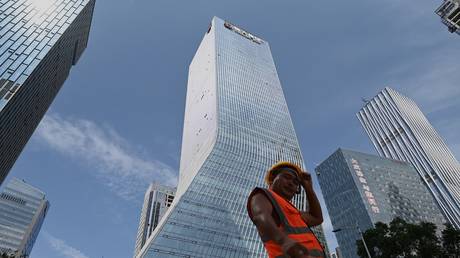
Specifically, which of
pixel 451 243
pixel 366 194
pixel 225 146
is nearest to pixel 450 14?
pixel 451 243

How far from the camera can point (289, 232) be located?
104 inches

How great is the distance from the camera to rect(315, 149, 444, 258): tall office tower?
83812 millimetres

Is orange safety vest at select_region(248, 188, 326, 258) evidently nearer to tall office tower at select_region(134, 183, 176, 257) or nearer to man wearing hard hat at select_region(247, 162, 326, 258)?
man wearing hard hat at select_region(247, 162, 326, 258)

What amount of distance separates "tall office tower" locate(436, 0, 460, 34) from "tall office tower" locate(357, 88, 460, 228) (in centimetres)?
8399

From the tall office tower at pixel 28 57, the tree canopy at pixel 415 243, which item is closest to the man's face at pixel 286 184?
the tree canopy at pixel 415 243

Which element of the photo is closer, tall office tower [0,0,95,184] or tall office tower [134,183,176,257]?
tall office tower [0,0,95,184]

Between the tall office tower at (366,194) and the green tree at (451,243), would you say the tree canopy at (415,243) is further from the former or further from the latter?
the tall office tower at (366,194)

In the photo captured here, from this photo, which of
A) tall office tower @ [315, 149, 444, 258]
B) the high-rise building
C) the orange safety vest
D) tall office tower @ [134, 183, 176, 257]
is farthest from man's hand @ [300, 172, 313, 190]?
tall office tower @ [134, 183, 176, 257]

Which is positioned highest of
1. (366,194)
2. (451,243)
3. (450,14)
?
(450,14)

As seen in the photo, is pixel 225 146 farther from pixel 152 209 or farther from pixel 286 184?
pixel 152 209

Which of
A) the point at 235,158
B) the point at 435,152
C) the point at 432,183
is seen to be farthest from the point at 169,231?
the point at 435,152

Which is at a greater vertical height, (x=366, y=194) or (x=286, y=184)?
(x=366, y=194)

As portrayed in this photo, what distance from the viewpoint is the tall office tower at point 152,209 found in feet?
402

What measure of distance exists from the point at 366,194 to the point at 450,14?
49.3 metres
